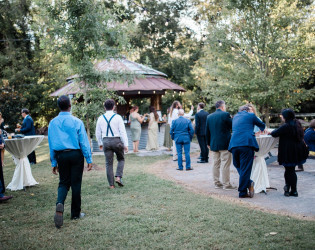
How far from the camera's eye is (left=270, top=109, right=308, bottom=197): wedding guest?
5.99m

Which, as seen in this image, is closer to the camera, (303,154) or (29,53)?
(303,154)

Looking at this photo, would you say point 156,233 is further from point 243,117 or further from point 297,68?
point 297,68

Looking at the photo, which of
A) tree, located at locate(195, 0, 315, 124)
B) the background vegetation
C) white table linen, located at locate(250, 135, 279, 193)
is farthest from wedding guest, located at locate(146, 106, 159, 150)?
white table linen, located at locate(250, 135, 279, 193)

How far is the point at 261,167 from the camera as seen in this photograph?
665 cm

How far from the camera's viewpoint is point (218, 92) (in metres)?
15.0

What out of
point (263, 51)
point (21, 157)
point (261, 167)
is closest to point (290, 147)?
point (261, 167)

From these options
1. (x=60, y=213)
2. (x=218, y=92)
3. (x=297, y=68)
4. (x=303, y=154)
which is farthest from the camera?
(x=218, y=92)

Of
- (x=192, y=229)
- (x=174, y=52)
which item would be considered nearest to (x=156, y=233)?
(x=192, y=229)

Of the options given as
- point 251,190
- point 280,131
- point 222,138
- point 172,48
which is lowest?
point 251,190

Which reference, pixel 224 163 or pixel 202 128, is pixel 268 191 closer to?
pixel 224 163

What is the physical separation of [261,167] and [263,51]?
9075mm

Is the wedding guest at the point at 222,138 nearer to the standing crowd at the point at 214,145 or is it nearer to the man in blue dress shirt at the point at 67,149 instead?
the standing crowd at the point at 214,145

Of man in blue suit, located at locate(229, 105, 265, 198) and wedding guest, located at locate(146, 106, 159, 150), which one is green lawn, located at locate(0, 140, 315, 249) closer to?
man in blue suit, located at locate(229, 105, 265, 198)

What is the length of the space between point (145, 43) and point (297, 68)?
16.5 meters
